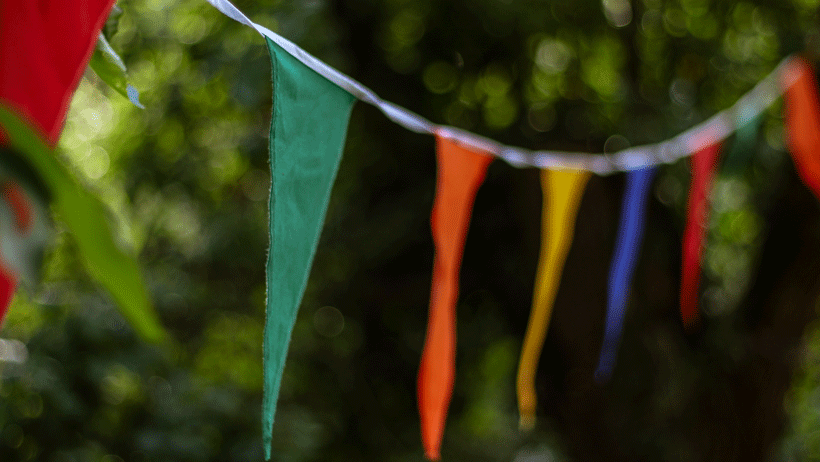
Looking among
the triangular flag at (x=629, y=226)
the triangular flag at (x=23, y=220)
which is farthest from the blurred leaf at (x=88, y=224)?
the triangular flag at (x=629, y=226)

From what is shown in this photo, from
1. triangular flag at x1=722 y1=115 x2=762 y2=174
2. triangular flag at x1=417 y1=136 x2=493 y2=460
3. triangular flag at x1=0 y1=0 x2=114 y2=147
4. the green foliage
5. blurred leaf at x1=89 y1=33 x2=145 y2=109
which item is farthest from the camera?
the green foliage

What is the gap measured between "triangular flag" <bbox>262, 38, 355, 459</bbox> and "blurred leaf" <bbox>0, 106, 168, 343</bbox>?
346mm

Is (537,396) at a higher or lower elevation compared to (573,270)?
lower

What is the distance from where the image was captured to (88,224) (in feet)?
1.00

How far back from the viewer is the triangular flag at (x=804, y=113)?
174 centimetres

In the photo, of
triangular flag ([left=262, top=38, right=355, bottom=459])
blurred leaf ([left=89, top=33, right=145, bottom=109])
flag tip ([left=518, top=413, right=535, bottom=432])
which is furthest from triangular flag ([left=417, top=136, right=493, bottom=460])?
flag tip ([left=518, top=413, right=535, bottom=432])

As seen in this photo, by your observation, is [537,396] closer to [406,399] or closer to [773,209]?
[406,399]

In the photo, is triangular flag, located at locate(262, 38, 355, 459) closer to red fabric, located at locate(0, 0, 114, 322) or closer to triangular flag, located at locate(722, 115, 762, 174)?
red fabric, located at locate(0, 0, 114, 322)

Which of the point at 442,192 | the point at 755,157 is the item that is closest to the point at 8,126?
the point at 442,192

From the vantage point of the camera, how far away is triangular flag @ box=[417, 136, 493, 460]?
1164 mm

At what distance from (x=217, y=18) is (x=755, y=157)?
6.32 feet

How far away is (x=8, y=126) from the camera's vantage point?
275 mm

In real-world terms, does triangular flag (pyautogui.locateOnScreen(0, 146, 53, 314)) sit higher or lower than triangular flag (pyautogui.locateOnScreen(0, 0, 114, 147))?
higher

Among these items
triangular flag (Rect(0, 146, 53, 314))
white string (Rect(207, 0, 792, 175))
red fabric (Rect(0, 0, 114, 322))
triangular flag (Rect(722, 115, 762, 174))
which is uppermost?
triangular flag (Rect(0, 146, 53, 314))
